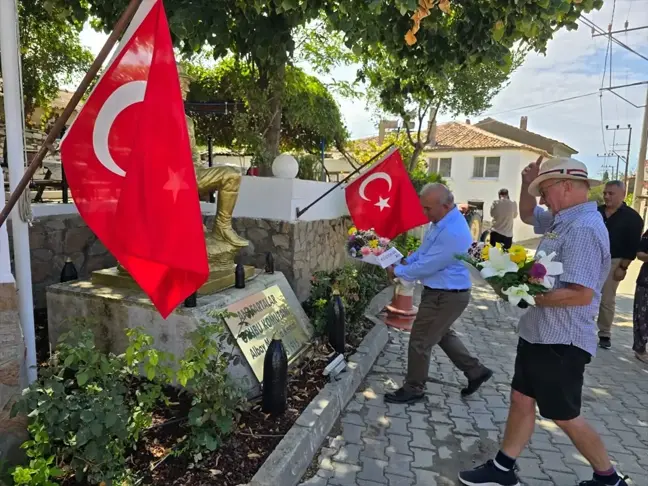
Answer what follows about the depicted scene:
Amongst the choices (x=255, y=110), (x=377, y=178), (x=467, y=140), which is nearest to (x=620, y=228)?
(x=377, y=178)

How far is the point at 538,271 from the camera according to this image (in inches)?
96.9

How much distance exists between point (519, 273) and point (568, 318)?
1.30 feet

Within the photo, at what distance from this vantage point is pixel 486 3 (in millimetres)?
4281

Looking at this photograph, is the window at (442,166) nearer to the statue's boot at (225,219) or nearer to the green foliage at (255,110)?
the green foliage at (255,110)

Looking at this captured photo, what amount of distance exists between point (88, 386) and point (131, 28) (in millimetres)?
1803

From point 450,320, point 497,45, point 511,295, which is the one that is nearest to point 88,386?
point 511,295

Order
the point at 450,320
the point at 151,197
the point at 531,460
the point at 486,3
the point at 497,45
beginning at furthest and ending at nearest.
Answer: the point at 497,45 → the point at 486,3 → the point at 450,320 → the point at 531,460 → the point at 151,197

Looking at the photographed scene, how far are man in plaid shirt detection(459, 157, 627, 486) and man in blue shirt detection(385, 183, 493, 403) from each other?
104cm

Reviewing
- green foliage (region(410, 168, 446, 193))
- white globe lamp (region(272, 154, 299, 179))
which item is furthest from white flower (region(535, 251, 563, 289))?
green foliage (region(410, 168, 446, 193))

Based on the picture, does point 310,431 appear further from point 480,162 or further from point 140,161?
point 480,162

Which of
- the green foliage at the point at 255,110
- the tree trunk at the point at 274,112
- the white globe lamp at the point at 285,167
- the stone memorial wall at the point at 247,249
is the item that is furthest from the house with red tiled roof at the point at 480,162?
the white globe lamp at the point at 285,167

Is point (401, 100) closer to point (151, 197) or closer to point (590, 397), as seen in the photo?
point (590, 397)

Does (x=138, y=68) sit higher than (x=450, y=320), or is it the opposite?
(x=138, y=68)

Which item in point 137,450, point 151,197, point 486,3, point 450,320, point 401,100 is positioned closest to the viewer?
point 151,197
